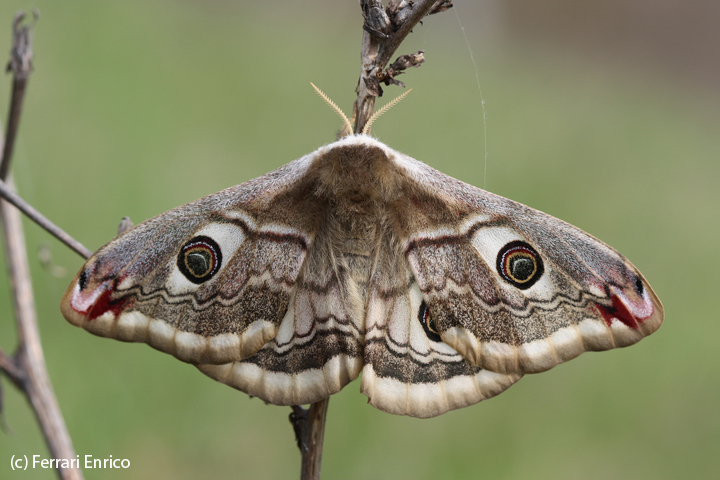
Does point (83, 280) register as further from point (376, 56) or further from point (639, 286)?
point (639, 286)

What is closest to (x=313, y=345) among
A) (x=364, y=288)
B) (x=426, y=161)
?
(x=364, y=288)

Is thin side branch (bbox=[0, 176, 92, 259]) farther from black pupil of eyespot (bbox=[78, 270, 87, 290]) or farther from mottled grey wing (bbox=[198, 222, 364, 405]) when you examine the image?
mottled grey wing (bbox=[198, 222, 364, 405])

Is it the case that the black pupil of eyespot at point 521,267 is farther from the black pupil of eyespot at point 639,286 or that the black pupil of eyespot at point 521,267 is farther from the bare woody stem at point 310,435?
the bare woody stem at point 310,435

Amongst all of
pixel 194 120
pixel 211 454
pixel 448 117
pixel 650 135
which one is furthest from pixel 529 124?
pixel 211 454

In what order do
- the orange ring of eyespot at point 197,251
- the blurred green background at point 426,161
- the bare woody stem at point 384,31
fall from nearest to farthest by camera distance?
the bare woody stem at point 384,31 < the orange ring of eyespot at point 197,251 < the blurred green background at point 426,161

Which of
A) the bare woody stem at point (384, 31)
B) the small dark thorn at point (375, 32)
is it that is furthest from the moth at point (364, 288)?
the small dark thorn at point (375, 32)

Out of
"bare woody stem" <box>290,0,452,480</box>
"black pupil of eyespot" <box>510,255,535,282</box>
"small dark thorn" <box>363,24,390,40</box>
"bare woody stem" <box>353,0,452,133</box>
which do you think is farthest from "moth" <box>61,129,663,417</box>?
"small dark thorn" <box>363,24,390,40</box>
